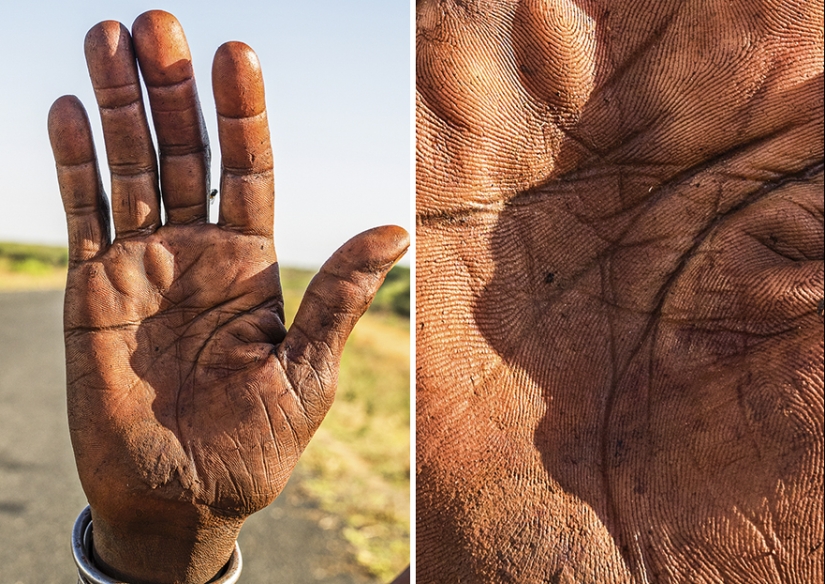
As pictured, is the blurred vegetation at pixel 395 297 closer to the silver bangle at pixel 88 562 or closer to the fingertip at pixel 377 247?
the silver bangle at pixel 88 562

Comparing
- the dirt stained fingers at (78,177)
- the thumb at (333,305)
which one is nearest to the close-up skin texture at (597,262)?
the thumb at (333,305)

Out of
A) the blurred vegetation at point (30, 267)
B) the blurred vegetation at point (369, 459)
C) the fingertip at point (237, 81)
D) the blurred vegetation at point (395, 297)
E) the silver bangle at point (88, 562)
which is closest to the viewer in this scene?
the fingertip at point (237, 81)

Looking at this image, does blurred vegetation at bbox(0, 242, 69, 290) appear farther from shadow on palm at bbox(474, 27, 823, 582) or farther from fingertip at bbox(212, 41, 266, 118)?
shadow on palm at bbox(474, 27, 823, 582)

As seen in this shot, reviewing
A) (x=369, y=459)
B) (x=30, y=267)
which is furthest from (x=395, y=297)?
(x=30, y=267)

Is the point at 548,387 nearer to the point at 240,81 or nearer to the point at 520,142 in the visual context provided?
the point at 520,142

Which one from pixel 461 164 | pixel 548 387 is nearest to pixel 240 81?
pixel 461 164

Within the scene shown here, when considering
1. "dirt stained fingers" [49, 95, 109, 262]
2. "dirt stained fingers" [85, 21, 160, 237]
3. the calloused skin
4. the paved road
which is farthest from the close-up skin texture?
the paved road
